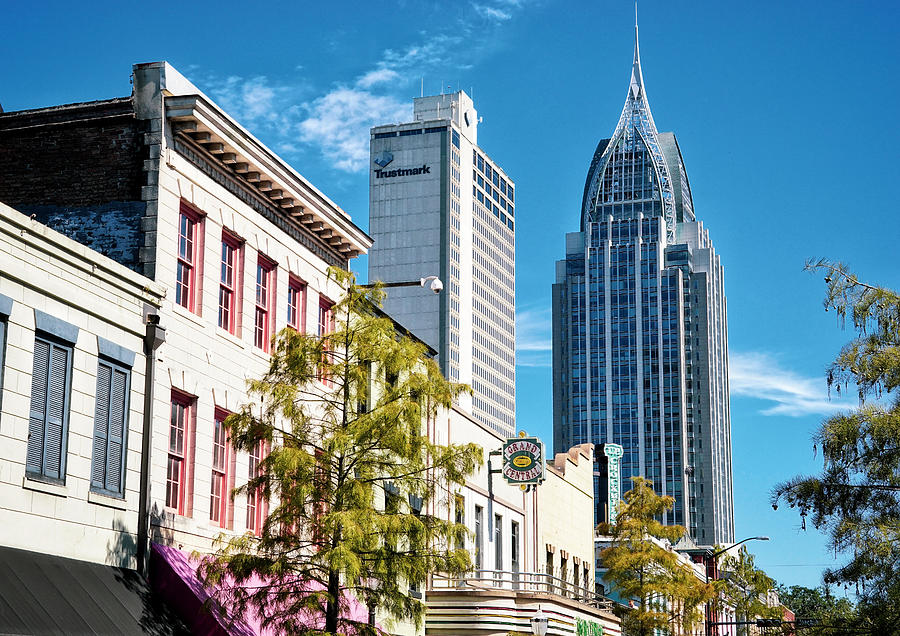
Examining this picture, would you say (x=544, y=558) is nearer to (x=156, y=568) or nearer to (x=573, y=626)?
(x=573, y=626)

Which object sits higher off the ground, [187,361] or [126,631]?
[187,361]

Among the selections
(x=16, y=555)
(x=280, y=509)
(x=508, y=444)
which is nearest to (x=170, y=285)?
(x=280, y=509)

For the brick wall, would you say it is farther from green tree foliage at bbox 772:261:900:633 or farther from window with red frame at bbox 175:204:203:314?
green tree foliage at bbox 772:261:900:633

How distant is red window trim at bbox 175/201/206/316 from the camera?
24.8m

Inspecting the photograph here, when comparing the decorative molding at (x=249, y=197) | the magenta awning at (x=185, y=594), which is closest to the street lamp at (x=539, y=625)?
the decorative molding at (x=249, y=197)

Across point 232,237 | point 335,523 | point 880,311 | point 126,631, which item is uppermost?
point 232,237

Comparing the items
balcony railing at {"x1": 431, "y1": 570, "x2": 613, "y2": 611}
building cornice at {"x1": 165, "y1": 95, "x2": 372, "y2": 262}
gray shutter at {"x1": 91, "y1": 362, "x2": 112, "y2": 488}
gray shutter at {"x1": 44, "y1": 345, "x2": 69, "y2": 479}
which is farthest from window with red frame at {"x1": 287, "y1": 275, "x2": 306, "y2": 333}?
gray shutter at {"x1": 44, "y1": 345, "x2": 69, "y2": 479}

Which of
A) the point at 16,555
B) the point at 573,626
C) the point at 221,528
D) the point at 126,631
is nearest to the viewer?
the point at 16,555

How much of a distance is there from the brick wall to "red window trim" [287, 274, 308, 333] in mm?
6256

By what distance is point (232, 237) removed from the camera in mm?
26812

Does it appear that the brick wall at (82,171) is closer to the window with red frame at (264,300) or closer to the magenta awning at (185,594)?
the window with red frame at (264,300)

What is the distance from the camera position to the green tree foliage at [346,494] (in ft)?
68.8

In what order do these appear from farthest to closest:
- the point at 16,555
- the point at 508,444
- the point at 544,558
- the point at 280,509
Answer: the point at 544,558 < the point at 508,444 < the point at 280,509 < the point at 16,555

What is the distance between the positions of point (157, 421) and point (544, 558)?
2813 cm
